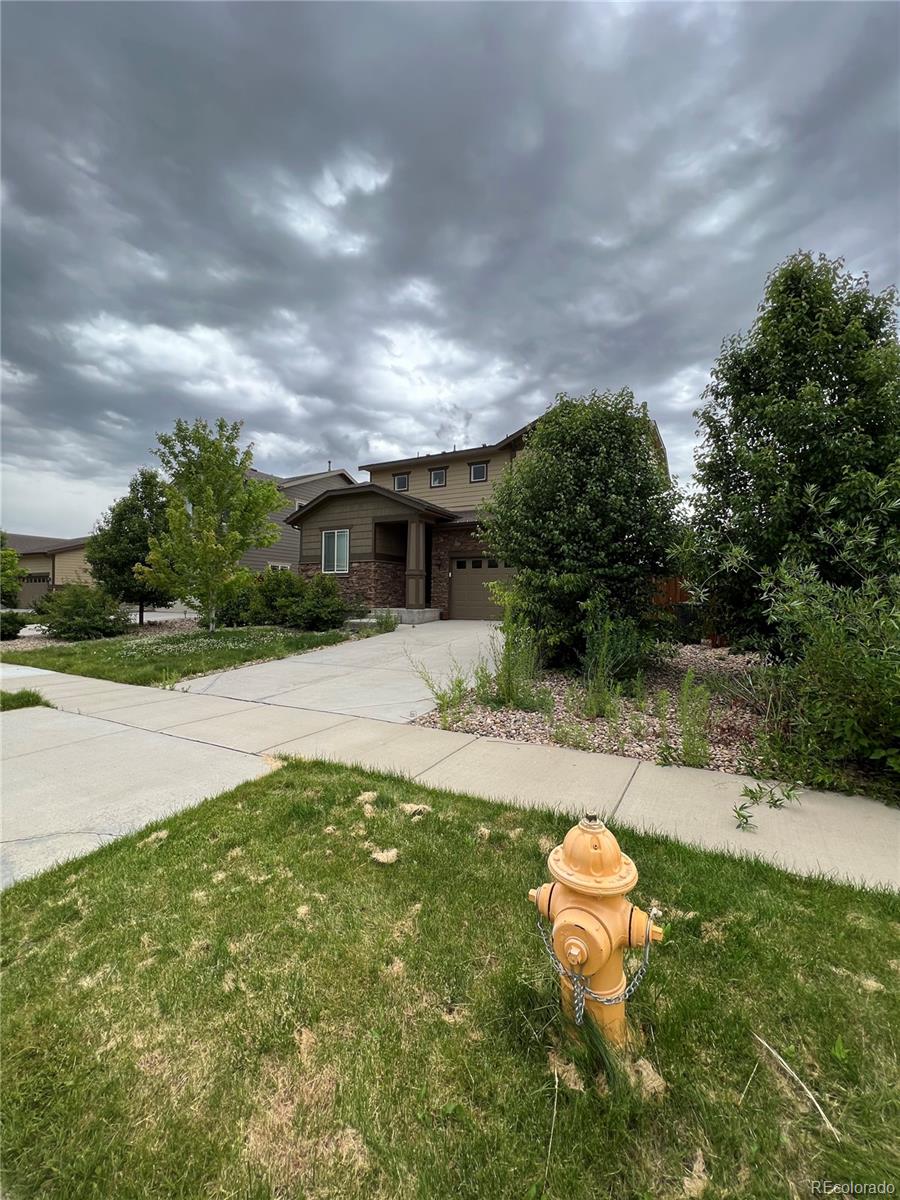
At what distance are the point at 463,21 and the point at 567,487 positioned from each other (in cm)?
554

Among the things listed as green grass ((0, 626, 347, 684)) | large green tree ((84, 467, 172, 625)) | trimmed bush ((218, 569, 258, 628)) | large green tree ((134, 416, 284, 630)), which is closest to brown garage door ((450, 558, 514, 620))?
green grass ((0, 626, 347, 684))

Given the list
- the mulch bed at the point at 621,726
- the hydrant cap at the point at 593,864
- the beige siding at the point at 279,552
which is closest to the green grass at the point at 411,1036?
the hydrant cap at the point at 593,864

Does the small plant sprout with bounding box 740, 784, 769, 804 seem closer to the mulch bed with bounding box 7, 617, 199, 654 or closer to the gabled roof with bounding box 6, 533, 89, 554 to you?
the mulch bed with bounding box 7, 617, 199, 654

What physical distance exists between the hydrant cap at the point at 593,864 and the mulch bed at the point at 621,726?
2949mm

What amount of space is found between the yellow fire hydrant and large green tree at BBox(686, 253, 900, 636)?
3731mm

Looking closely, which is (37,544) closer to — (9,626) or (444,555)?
(9,626)

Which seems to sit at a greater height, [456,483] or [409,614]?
[456,483]

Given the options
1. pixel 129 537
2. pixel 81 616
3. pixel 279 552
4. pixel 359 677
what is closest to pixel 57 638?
pixel 81 616

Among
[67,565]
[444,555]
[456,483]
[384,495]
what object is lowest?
[67,565]

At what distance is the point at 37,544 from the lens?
35781mm

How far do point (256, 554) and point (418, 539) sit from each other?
42.3 feet

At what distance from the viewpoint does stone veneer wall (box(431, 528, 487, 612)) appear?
16250 millimetres

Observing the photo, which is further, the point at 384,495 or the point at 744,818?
the point at 384,495

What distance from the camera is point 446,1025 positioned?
63.4 inches
